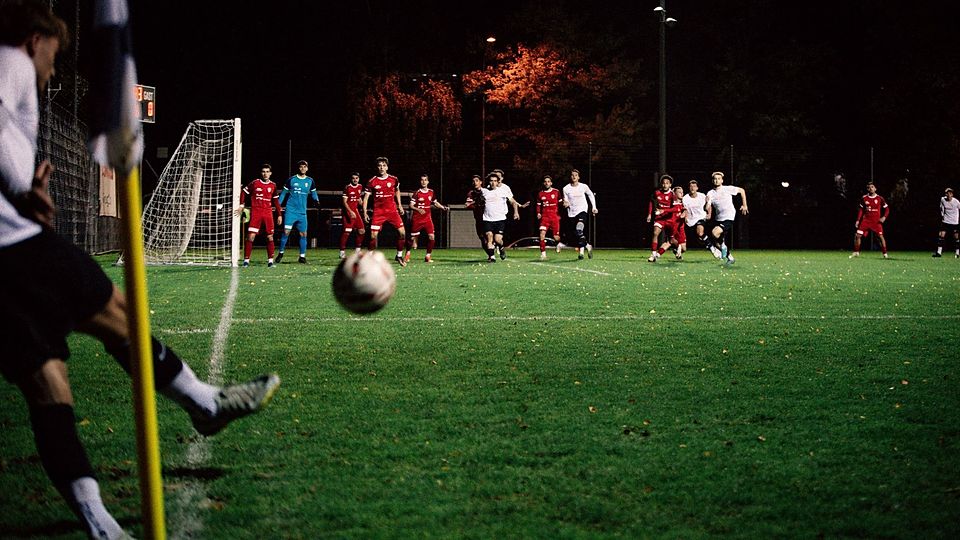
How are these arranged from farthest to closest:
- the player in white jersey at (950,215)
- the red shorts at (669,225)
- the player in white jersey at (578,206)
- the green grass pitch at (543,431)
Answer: the player in white jersey at (950,215) → the player in white jersey at (578,206) → the red shorts at (669,225) → the green grass pitch at (543,431)

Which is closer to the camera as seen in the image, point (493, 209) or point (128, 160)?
point (128, 160)

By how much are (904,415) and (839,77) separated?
1478 inches

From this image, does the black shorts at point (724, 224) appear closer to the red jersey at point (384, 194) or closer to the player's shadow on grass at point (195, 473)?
the red jersey at point (384, 194)

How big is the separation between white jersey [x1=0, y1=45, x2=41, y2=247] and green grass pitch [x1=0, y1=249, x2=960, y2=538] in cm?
110

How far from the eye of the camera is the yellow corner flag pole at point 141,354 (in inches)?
99.9

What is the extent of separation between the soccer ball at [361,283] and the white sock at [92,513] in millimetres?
1772

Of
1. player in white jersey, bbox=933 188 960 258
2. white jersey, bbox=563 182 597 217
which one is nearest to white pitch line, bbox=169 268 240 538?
white jersey, bbox=563 182 597 217

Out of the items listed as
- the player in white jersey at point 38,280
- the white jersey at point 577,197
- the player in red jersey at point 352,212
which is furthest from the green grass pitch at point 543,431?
the white jersey at point 577,197

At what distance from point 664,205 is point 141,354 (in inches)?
857

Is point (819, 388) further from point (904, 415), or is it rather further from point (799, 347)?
point (799, 347)

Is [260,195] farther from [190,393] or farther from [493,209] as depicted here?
[190,393]

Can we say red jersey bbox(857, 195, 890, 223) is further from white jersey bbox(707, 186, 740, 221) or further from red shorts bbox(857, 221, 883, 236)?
white jersey bbox(707, 186, 740, 221)

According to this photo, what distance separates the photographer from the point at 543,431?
187 inches

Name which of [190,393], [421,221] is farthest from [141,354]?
[421,221]
